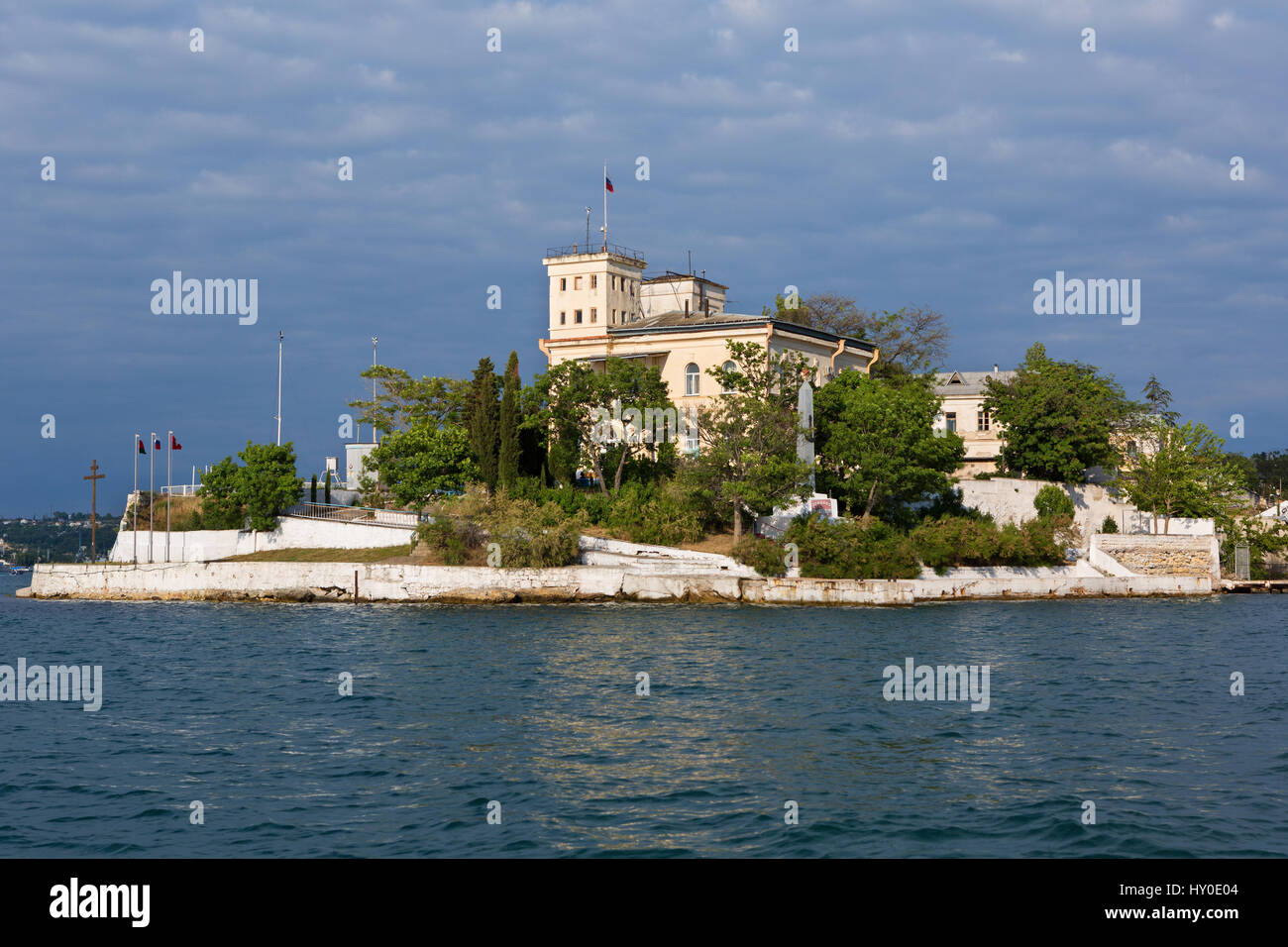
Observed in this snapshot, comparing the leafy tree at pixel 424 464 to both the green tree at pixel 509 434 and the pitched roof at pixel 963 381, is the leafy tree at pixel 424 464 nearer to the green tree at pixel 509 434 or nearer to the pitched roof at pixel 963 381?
the green tree at pixel 509 434


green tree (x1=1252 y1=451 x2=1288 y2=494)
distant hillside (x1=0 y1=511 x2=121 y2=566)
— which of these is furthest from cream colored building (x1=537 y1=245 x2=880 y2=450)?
distant hillside (x1=0 y1=511 x2=121 y2=566)

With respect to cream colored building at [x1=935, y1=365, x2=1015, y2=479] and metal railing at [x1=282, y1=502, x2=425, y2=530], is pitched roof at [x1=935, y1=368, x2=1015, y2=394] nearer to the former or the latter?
cream colored building at [x1=935, y1=365, x2=1015, y2=479]

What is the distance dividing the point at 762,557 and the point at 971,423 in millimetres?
28302

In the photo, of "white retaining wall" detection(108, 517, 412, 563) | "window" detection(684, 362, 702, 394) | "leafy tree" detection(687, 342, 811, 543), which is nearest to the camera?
"leafy tree" detection(687, 342, 811, 543)

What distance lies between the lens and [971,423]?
6700cm

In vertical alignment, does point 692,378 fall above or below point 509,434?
above

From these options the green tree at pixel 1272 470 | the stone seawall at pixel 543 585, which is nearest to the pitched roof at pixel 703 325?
the stone seawall at pixel 543 585

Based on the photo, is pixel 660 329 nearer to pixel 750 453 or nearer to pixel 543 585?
pixel 750 453

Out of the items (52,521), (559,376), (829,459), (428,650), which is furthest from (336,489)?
(52,521)

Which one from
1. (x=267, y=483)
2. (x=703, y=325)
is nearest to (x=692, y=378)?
(x=703, y=325)

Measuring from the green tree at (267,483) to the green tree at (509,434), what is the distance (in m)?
10.4

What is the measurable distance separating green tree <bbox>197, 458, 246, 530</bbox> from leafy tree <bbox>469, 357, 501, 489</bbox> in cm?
1138

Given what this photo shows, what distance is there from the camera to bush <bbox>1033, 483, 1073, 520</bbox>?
53.2 m
